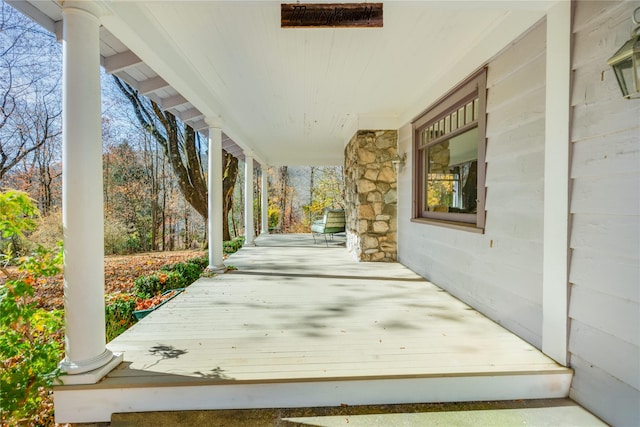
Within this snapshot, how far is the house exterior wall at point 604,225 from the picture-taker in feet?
4.70

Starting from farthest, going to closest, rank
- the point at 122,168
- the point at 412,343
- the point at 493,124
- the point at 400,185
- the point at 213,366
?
the point at 122,168 < the point at 400,185 < the point at 493,124 < the point at 412,343 < the point at 213,366

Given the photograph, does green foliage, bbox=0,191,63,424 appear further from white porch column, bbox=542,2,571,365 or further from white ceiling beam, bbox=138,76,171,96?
white porch column, bbox=542,2,571,365

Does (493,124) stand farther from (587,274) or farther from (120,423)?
(120,423)

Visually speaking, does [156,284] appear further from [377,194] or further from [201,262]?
[377,194]

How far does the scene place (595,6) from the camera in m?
1.59

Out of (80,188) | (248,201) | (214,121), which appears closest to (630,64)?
(80,188)

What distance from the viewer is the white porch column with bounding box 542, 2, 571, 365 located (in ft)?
5.78

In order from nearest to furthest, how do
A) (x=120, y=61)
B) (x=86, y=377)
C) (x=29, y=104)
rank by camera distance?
(x=86, y=377)
(x=120, y=61)
(x=29, y=104)

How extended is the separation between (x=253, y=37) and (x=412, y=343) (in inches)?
107

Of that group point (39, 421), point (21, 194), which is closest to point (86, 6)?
point (21, 194)

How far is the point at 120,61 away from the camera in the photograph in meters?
2.83

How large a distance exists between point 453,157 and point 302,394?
2882 mm

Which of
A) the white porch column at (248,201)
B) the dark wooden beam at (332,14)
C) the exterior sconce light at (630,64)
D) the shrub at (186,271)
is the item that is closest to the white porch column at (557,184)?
the exterior sconce light at (630,64)

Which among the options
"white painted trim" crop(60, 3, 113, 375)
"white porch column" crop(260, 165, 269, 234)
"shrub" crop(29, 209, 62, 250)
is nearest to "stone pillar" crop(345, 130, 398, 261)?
"white painted trim" crop(60, 3, 113, 375)
